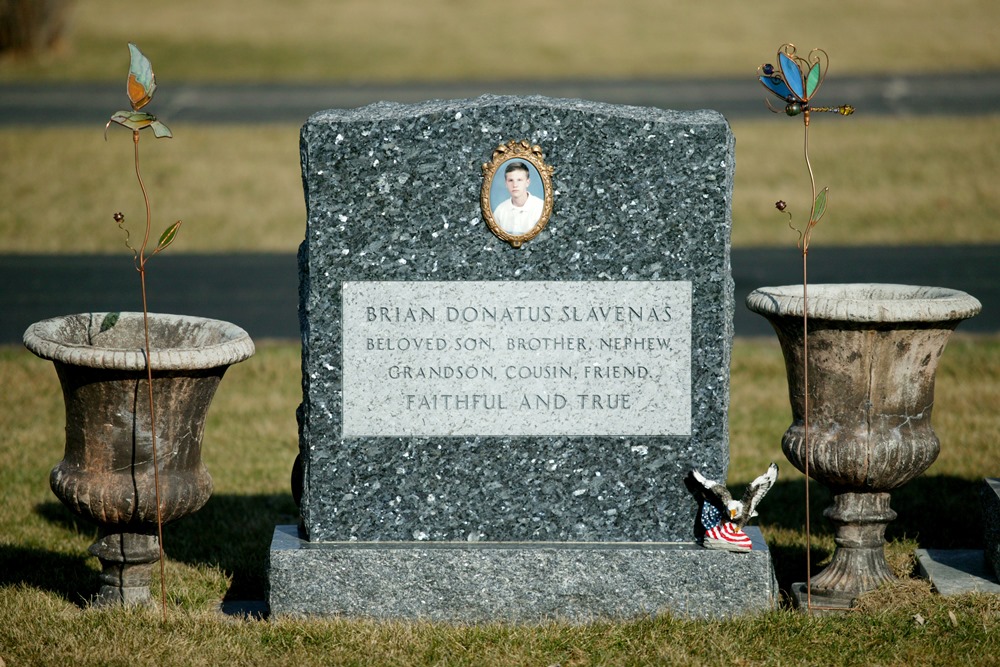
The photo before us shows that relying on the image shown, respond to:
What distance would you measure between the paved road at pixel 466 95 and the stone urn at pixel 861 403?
1363 cm

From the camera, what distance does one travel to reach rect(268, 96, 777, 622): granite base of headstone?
515cm

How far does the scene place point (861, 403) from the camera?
5348mm

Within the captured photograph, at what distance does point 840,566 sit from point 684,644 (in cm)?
96

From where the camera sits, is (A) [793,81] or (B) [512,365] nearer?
(A) [793,81]

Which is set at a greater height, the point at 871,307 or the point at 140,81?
the point at 140,81

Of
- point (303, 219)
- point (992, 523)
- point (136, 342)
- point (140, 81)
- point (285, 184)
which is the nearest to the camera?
point (140, 81)

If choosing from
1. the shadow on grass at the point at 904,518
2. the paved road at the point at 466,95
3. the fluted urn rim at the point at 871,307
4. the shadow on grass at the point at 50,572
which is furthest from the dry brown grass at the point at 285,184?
the fluted urn rim at the point at 871,307

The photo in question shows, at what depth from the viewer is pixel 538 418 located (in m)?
5.25

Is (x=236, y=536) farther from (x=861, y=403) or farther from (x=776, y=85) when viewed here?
(x=776, y=85)

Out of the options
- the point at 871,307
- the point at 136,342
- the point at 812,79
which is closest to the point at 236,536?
the point at 136,342

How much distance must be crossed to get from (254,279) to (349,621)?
7.41 meters

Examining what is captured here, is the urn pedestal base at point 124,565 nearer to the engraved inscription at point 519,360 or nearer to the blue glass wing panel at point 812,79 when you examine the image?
the engraved inscription at point 519,360

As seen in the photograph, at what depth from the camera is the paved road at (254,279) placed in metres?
10.8

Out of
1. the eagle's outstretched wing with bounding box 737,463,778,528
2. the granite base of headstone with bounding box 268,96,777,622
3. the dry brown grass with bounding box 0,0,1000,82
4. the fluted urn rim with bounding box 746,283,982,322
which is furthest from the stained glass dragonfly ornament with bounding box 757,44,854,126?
the dry brown grass with bounding box 0,0,1000,82
